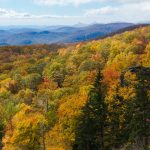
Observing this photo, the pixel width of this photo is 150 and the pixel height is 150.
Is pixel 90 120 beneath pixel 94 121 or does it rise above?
beneath

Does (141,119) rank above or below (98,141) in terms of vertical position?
above

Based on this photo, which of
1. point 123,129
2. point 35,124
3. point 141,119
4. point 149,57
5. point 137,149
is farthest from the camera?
point 149,57

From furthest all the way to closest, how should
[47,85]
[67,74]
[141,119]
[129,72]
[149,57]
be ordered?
[67,74] < [47,85] < [149,57] < [129,72] < [141,119]

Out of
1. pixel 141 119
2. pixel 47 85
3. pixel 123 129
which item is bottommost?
pixel 47 85

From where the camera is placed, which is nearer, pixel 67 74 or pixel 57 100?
pixel 57 100

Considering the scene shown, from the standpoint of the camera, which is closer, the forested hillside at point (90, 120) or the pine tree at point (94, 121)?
the forested hillside at point (90, 120)

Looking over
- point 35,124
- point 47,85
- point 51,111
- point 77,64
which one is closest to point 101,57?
point 77,64

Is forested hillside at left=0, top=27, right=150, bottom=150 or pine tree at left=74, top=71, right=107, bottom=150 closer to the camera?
forested hillside at left=0, top=27, right=150, bottom=150

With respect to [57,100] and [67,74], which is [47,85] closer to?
[67,74]

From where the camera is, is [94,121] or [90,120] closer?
[94,121]
